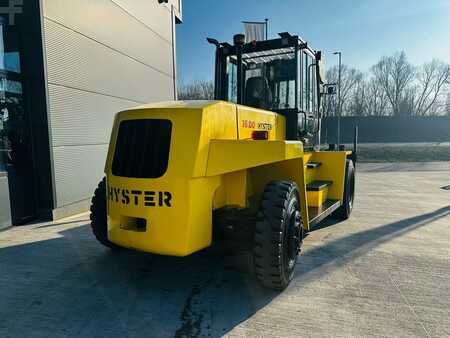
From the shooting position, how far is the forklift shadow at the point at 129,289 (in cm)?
292

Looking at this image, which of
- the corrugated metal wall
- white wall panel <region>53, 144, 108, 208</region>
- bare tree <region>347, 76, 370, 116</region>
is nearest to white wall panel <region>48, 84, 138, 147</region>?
the corrugated metal wall

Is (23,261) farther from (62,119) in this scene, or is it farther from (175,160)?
(62,119)

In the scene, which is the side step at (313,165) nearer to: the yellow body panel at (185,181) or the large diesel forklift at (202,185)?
the large diesel forklift at (202,185)

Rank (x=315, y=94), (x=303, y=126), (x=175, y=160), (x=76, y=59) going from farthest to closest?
1. (x=76, y=59)
2. (x=315, y=94)
3. (x=303, y=126)
4. (x=175, y=160)

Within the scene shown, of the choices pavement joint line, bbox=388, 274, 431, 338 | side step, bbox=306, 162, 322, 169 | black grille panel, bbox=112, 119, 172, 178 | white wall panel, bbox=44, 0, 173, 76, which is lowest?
pavement joint line, bbox=388, 274, 431, 338

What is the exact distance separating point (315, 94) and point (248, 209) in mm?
3256

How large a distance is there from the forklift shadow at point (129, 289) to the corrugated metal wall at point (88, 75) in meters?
2.31

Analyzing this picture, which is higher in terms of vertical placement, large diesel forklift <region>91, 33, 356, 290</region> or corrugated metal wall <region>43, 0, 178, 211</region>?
corrugated metal wall <region>43, 0, 178, 211</region>

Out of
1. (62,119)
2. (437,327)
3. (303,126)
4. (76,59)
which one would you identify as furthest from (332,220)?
(76,59)

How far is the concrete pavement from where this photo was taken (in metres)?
2.89

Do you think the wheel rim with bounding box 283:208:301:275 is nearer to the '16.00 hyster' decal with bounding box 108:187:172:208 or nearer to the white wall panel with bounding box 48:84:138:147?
the '16.00 hyster' decal with bounding box 108:187:172:208

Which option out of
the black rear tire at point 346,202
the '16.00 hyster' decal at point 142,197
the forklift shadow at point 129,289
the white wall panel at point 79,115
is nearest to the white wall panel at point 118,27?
the white wall panel at point 79,115

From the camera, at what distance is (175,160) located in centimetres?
318

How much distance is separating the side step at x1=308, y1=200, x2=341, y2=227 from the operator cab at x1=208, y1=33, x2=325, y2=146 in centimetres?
113
